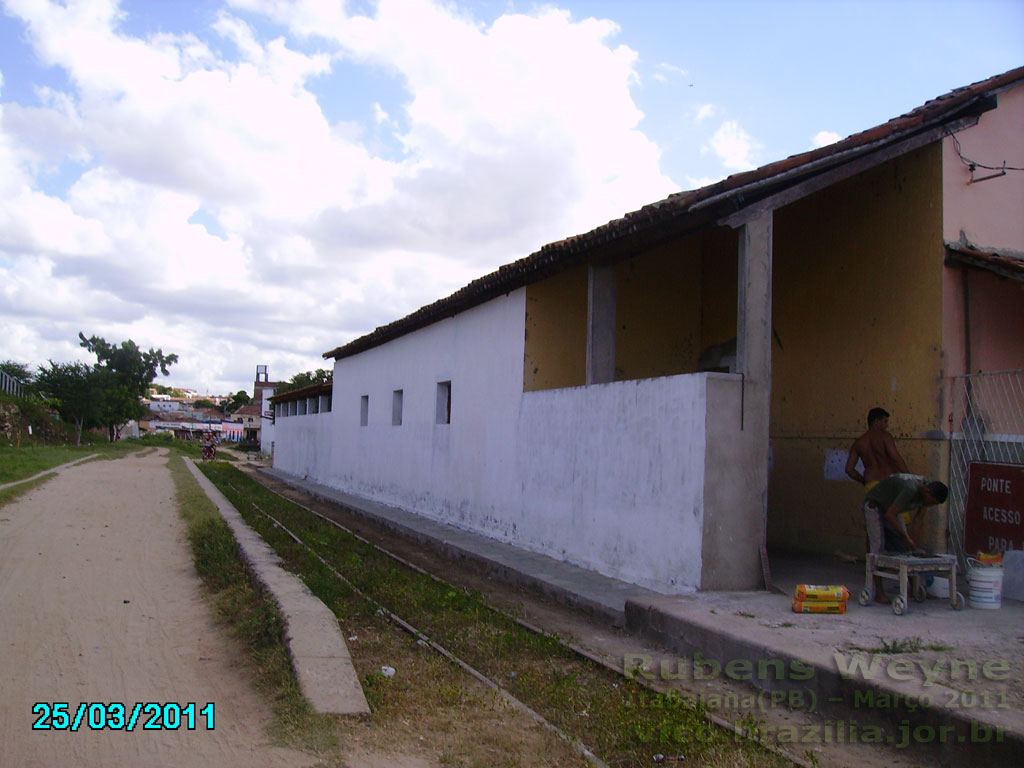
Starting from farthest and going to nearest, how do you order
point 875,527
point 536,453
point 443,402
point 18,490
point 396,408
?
point 18,490
point 396,408
point 443,402
point 536,453
point 875,527

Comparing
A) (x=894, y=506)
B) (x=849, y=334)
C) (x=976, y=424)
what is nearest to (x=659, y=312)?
(x=849, y=334)

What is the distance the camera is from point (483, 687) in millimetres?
5445

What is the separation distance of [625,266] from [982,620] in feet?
22.0

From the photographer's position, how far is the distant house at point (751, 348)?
765 centimetres

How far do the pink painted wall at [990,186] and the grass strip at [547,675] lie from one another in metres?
5.71

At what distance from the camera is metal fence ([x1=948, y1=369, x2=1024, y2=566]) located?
25.3 ft

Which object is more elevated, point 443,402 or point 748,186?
point 748,186

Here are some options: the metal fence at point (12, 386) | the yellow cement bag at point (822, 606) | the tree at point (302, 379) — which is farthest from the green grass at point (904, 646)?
the tree at point (302, 379)

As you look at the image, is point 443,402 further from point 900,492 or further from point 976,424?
point 900,492

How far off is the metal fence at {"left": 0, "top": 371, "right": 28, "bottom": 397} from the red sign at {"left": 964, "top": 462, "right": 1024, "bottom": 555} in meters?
55.5

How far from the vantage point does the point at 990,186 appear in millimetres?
8555

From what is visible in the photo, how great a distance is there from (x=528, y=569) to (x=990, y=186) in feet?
21.3

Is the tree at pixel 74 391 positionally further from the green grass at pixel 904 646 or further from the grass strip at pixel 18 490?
the green grass at pixel 904 646

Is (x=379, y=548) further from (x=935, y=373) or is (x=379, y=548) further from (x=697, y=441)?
(x=935, y=373)
